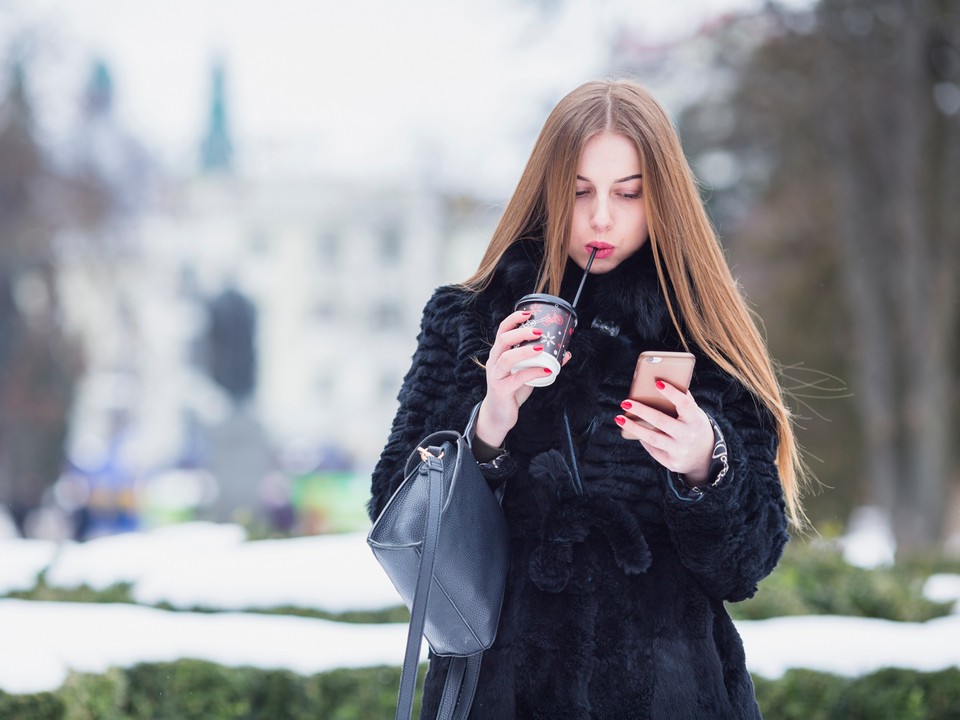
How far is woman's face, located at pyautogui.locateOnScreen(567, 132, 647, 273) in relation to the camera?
7.34ft

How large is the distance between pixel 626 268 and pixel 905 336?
11.5 meters

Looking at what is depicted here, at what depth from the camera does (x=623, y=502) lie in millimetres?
2154

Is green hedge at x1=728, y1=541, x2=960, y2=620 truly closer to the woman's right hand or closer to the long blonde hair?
the long blonde hair

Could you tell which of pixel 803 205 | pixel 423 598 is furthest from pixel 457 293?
pixel 803 205

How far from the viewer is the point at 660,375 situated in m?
1.97

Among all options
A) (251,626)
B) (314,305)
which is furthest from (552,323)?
(314,305)

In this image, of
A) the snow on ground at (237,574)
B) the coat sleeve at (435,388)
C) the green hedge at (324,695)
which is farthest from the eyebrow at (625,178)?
the snow on ground at (237,574)

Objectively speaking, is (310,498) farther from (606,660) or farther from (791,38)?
(606,660)

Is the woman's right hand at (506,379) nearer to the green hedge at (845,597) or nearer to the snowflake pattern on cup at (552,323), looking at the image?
the snowflake pattern on cup at (552,323)

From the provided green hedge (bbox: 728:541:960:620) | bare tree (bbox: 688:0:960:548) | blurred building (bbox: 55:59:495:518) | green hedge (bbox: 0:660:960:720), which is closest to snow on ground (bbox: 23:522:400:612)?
green hedge (bbox: 0:660:960:720)

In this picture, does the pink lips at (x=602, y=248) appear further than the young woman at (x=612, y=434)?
Yes

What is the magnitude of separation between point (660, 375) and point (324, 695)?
7.99 ft

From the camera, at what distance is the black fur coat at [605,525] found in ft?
6.76

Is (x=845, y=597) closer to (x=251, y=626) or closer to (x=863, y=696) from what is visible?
(x=863, y=696)
